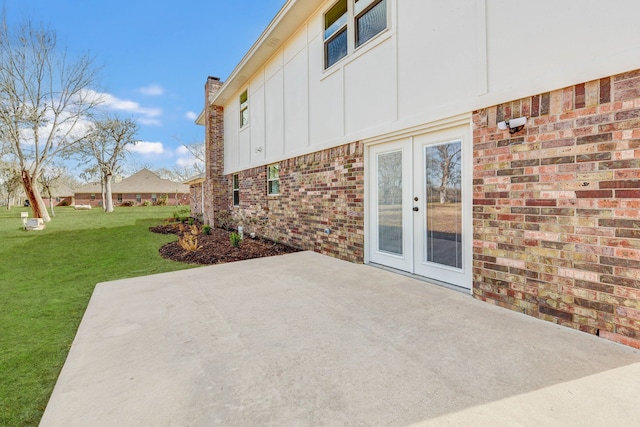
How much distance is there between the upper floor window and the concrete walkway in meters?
4.81

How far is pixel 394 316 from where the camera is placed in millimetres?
3357

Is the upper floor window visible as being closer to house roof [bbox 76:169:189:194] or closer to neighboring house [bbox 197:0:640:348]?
neighboring house [bbox 197:0:640:348]

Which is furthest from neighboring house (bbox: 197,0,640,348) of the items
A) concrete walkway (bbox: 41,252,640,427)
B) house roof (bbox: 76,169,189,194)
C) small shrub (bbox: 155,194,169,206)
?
house roof (bbox: 76,169,189,194)

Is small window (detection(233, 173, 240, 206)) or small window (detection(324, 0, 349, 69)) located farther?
small window (detection(233, 173, 240, 206))

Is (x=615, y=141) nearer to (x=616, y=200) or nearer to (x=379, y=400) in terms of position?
(x=616, y=200)

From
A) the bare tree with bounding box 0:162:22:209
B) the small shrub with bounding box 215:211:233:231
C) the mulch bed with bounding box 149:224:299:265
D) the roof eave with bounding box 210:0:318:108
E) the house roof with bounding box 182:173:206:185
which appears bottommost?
the mulch bed with bounding box 149:224:299:265

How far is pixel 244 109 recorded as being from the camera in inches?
493

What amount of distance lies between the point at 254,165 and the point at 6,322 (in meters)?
7.99

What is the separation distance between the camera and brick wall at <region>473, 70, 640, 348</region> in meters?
2.66

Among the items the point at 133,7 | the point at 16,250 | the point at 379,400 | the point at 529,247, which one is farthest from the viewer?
the point at 133,7

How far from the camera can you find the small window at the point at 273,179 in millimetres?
9695

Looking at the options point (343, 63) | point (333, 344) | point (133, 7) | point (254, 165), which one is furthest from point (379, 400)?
point (133, 7)

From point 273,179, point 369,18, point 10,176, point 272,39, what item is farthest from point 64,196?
point 369,18

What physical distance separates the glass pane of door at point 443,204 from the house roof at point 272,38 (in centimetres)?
503
